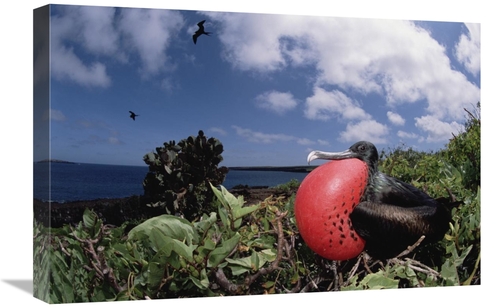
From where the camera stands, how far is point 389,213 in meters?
6.26

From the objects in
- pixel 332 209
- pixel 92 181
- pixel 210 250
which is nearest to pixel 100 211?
pixel 92 181

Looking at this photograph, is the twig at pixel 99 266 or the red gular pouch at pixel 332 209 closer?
the twig at pixel 99 266

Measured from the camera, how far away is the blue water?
591 centimetres

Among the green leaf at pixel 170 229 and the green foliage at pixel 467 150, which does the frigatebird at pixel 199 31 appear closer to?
the green leaf at pixel 170 229

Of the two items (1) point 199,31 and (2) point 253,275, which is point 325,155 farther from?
(1) point 199,31

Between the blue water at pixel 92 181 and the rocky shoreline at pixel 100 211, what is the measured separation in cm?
4

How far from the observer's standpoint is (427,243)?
6508 mm

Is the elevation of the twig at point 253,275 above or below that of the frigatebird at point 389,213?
below

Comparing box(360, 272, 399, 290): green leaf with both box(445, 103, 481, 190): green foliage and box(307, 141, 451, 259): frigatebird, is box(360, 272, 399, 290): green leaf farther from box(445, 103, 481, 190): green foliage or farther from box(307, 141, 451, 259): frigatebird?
box(445, 103, 481, 190): green foliage

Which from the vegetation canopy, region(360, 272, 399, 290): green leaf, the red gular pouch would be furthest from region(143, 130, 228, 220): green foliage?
region(360, 272, 399, 290): green leaf

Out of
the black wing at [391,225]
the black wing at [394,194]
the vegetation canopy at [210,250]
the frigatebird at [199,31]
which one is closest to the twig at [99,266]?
the vegetation canopy at [210,250]

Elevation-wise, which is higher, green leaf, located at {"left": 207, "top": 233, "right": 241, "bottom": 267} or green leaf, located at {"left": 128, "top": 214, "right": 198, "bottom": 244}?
green leaf, located at {"left": 128, "top": 214, "right": 198, "bottom": 244}

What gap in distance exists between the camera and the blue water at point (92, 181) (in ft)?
19.4

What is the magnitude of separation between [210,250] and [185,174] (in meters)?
0.62
